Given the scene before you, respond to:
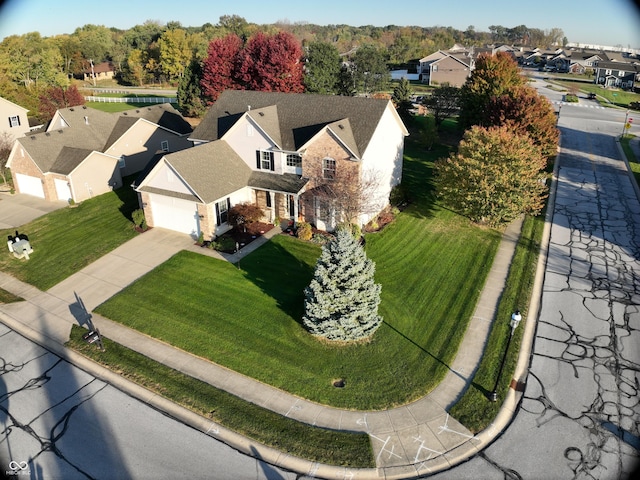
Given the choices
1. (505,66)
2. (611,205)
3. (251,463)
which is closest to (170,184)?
(251,463)

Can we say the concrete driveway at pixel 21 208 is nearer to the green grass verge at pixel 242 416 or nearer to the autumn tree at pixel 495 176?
the green grass verge at pixel 242 416

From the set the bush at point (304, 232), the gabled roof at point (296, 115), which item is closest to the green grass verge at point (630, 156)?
the gabled roof at point (296, 115)

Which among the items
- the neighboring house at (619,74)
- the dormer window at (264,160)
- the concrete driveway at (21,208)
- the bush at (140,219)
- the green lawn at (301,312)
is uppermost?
the neighboring house at (619,74)

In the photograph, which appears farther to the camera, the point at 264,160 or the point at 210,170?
the point at 264,160

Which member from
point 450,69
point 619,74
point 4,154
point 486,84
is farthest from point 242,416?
point 619,74

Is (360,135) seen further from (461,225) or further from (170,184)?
(170,184)

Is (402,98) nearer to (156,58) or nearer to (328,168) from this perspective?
(328,168)
